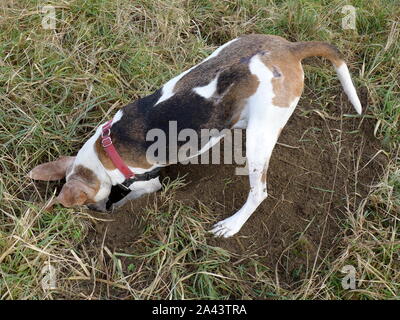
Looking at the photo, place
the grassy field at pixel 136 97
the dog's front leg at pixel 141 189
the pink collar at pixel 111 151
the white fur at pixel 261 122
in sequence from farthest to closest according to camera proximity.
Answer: the dog's front leg at pixel 141 189, the pink collar at pixel 111 151, the grassy field at pixel 136 97, the white fur at pixel 261 122

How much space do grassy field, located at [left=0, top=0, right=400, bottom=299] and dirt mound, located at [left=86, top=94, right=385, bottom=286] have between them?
109 mm

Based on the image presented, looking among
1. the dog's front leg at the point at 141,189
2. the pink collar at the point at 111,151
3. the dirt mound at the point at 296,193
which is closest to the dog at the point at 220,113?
the pink collar at the point at 111,151

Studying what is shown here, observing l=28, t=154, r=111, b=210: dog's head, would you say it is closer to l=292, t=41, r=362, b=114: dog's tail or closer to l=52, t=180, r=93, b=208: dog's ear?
l=52, t=180, r=93, b=208: dog's ear

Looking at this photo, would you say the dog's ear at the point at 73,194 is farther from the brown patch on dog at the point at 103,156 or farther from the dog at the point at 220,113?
the brown patch on dog at the point at 103,156

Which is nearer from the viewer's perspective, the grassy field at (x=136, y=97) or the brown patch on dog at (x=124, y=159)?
the grassy field at (x=136, y=97)

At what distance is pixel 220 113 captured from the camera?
3445 millimetres

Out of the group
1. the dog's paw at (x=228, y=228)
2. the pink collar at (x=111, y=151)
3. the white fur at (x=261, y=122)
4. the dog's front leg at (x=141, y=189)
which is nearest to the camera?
the white fur at (x=261, y=122)

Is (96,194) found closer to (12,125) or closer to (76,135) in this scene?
(76,135)

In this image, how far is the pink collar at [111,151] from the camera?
3576 mm

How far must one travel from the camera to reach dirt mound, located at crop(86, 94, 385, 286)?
3664 mm

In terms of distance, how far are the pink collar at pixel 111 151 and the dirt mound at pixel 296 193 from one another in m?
0.36

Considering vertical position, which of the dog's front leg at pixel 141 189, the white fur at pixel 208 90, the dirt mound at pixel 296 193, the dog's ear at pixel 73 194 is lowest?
the dirt mound at pixel 296 193

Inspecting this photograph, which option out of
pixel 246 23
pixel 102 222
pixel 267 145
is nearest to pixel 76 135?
pixel 102 222

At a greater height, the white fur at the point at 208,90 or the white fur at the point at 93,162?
the white fur at the point at 208,90
